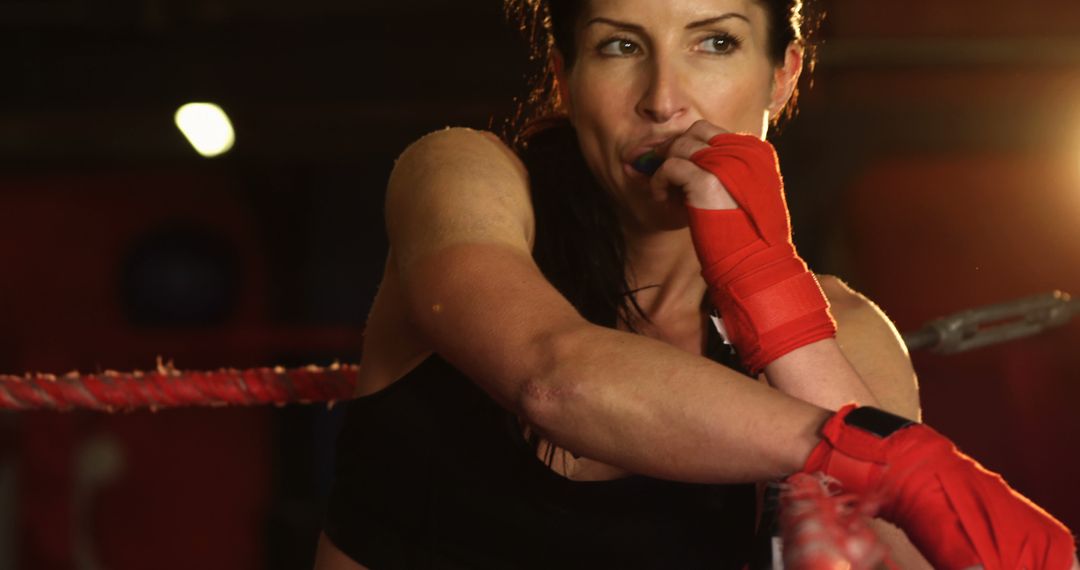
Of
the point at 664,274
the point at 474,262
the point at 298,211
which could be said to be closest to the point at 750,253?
the point at 474,262

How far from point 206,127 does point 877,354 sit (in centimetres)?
344

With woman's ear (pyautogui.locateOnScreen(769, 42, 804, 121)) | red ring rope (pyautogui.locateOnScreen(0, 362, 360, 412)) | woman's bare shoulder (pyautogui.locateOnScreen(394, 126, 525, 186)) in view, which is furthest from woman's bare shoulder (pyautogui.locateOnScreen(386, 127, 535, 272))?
red ring rope (pyautogui.locateOnScreen(0, 362, 360, 412))

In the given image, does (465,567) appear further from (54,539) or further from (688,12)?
(54,539)

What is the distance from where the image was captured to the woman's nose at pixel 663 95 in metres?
1.28

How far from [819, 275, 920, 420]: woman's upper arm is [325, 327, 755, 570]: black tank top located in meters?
0.18

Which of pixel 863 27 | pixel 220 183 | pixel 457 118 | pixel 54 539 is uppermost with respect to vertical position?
pixel 863 27

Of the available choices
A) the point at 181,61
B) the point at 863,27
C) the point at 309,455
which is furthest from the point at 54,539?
the point at 863,27

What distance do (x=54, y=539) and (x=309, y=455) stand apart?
115 cm

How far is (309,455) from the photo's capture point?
17.3ft

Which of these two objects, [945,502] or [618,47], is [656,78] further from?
[945,502]

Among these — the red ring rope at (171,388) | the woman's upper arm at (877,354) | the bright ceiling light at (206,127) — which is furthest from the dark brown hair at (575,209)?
the bright ceiling light at (206,127)

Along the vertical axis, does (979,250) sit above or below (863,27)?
below

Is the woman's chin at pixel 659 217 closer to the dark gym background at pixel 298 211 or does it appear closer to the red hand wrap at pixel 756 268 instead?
the red hand wrap at pixel 756 268

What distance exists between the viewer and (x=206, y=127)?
4.39 metres
